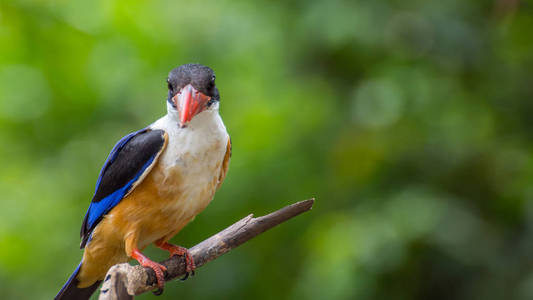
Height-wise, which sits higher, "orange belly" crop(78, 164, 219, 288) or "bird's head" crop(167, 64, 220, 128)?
"bird's head" crop(167, 64, 220, 128)

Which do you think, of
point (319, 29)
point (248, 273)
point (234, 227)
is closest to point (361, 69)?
point (319, 29)

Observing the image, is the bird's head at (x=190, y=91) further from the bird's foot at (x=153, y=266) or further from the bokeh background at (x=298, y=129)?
the bokeh background at (x=298, y=129)

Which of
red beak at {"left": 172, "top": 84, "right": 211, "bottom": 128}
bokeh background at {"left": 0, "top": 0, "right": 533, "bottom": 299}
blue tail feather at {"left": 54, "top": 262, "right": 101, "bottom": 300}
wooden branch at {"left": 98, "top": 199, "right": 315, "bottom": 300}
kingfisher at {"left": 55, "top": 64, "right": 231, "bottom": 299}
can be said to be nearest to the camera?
wooden branch at {"left": 98, "top": 199, "right": 315, "bottom": 300}

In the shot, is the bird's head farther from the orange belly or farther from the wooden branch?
the wooden branch

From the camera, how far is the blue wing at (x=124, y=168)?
8.39ft

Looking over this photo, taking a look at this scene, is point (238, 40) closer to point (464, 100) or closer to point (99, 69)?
point (99, 69)

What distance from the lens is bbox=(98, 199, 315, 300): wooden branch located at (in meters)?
2.12

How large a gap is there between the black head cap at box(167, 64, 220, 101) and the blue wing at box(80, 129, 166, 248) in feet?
0.81

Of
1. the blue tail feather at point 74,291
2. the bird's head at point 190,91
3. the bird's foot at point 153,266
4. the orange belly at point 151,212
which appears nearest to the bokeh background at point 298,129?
the blue tail feather at point 74,291

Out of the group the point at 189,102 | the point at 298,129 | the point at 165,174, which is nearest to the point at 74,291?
the point at 165,174

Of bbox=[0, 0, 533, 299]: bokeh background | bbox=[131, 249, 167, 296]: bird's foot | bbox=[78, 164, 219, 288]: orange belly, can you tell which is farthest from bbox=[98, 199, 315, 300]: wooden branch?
bbox=[0, 0, 533, 299]: bokeh background

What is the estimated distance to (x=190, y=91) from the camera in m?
2.37

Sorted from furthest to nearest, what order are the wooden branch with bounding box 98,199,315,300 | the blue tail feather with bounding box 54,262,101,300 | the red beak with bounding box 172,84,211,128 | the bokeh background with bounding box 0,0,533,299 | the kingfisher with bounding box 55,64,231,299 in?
the bokeh background with bounding box 0,0,533,299, the blue tail feather with bounding box 54,262,101,300, the kingfisher with bounding box 55,64,231,299, the red beak with bounding box 172,84,211,128, the wooden branch with bounding box 98,199,315,300

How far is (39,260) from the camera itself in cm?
418
